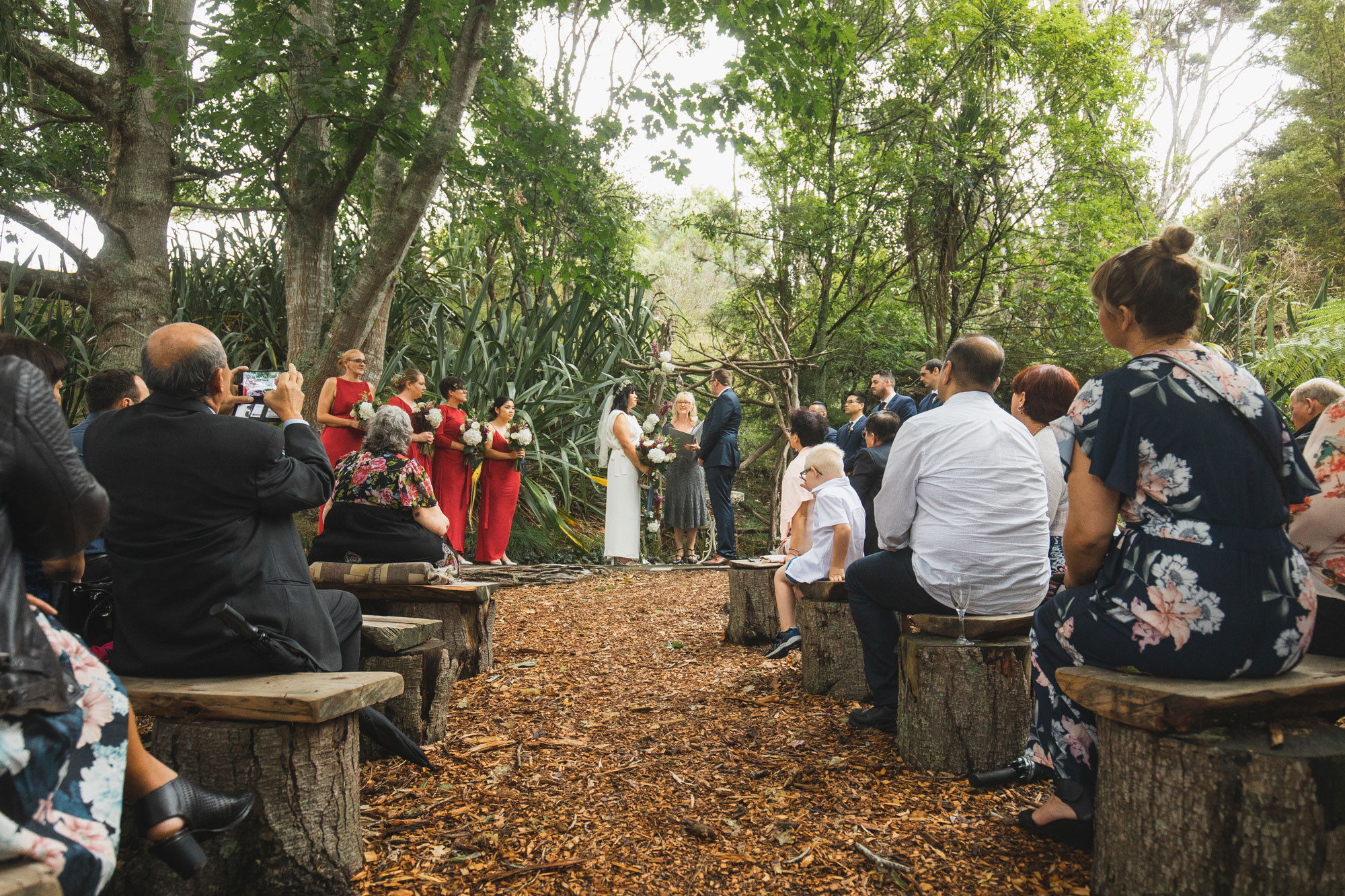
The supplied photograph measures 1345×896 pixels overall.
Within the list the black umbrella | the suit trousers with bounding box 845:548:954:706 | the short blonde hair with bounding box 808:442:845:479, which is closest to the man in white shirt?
the suit trousers with bounding box 845:548:954:706

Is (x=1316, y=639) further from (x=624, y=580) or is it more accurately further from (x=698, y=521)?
(x=698, y=521)

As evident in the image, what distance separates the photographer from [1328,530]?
2488 millimetres

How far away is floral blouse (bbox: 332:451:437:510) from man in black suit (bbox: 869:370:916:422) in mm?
4608

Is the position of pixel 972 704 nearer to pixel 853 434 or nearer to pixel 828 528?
pixel 828 528

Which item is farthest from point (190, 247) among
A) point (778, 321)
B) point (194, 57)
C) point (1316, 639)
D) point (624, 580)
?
point (1316, 639)

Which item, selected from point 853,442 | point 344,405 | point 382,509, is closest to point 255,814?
point 382,509

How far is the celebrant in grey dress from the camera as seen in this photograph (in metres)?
9.25

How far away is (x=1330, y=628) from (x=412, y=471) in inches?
147

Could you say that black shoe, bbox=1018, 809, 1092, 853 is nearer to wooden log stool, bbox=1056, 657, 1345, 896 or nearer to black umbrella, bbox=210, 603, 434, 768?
wooden log stool, bbox=1056, 657, 1345, 896

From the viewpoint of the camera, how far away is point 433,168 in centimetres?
562

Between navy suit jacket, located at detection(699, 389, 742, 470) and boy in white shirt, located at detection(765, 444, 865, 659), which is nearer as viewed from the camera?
boy in white shirt, located at detection(765, 444, 865, 659)

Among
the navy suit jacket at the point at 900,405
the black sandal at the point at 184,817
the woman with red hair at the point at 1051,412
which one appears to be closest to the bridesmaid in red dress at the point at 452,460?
the navy suit jacket at the point at 900,405

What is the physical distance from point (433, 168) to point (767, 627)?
→ 3.85 metres

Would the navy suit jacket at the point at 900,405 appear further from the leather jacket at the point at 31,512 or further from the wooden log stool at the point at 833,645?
the leather jacket at the point at 31,512
